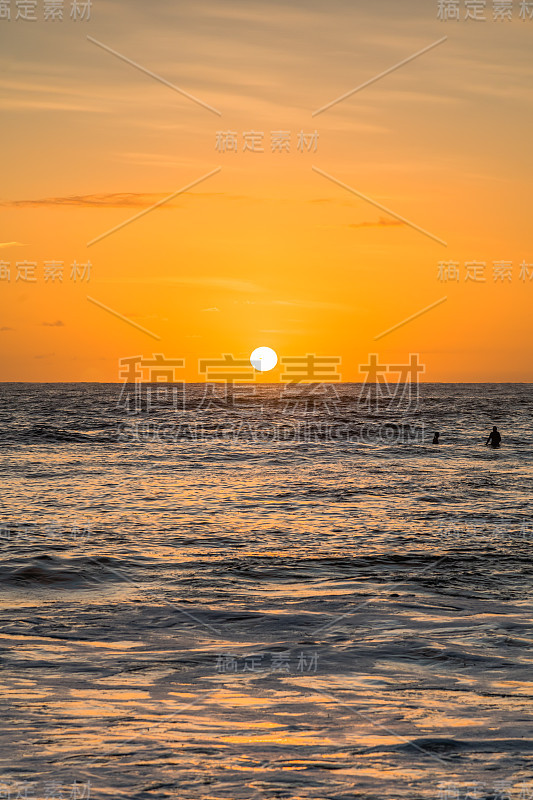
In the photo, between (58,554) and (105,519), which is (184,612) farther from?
(105,519)

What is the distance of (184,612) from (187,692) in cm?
386

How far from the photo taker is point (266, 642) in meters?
10.9

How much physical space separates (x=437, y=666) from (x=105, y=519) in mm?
13838

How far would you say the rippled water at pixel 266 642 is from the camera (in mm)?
6922

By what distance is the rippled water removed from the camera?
6922 mm

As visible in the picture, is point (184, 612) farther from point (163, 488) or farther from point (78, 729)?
point (163, 488)

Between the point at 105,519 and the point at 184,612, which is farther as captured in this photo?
the point at 105,519

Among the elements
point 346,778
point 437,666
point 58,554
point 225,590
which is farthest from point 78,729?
point 58,554

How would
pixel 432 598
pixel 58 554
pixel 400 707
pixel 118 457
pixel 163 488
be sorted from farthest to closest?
1. pixel 118 457
2. pixel 163 488
3. pixel 58 554
4. pixel 432 598
5. pixel 400 707

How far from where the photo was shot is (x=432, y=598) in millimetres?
13750

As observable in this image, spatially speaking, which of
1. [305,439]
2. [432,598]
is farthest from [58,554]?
[305,439]

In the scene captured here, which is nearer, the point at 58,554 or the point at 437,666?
the point at 437,666

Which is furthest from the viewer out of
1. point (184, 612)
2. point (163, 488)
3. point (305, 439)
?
point (305, 439)

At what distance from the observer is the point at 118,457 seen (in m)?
40.9
